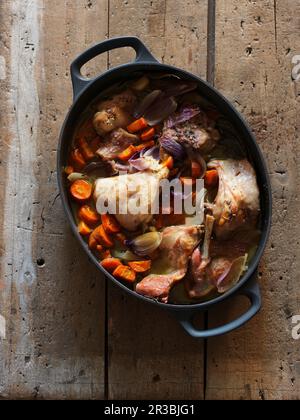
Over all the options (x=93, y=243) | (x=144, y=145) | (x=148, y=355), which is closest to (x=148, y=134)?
(x=144, y=145)

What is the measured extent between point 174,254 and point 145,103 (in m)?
0.48

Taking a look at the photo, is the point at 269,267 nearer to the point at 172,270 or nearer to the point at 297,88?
the point at 172,270

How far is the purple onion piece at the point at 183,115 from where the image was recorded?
197 centimetres

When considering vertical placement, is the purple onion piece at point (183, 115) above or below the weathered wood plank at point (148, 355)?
above

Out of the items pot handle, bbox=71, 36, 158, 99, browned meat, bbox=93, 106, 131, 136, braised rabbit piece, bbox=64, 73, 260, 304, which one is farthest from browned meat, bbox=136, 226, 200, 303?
pot handle, bbox=71, 36, 158, 99

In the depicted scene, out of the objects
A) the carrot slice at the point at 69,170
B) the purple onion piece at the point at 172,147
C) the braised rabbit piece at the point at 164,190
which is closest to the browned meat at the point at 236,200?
the braised rabbit piece at the point at 164,190

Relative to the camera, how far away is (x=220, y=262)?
6.32 feet

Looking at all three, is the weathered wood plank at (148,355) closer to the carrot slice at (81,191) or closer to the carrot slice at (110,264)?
the carrot slice at (110,264)

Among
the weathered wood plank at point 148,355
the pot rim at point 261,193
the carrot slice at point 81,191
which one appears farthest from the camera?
the weathered wood plank at point 148,355

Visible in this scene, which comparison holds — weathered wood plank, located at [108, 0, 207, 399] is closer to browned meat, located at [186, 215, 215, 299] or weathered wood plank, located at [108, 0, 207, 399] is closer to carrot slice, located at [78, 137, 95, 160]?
browned meat, located at [186, 215, 215, 299]

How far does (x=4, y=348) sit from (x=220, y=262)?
761mm

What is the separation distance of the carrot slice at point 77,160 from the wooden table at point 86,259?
15 cm

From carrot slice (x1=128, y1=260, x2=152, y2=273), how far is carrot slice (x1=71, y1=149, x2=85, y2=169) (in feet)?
1.11

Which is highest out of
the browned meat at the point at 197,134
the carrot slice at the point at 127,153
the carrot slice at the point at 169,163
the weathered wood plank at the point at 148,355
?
the browned meat at the point at 197,134
